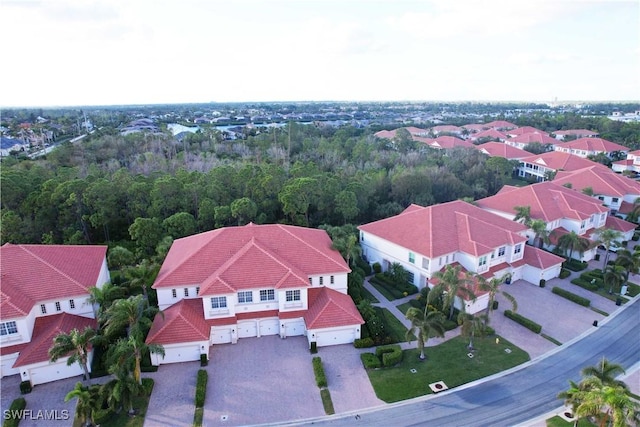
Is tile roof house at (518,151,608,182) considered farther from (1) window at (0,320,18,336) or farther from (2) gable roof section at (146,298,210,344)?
(1) window at (0,320,18,336)

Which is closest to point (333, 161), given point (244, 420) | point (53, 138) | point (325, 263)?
point (325, 263)

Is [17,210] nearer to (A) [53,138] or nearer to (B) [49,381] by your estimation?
(B) [49,381]

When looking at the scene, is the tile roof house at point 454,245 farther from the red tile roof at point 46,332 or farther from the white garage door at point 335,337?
the red tile roof at point 46,332

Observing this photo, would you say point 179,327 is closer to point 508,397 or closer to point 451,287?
point 451,287

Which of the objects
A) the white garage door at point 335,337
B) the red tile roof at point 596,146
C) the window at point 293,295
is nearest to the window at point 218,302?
the window at point 293,295

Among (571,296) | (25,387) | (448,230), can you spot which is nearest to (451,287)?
(448,230)

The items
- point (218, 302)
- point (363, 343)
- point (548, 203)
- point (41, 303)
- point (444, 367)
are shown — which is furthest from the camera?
point (548, 203)

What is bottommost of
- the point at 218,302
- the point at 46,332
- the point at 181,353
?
the point at 181,353
